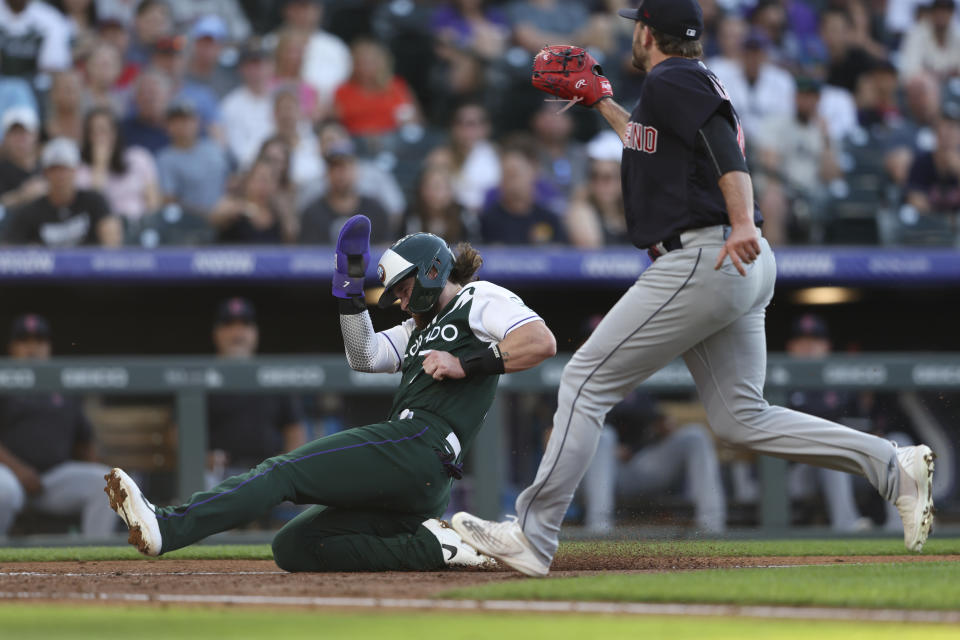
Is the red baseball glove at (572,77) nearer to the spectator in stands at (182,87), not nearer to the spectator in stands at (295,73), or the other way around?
the spectator in stands at (182,87)

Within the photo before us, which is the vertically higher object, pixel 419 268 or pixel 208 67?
pixel 419 268

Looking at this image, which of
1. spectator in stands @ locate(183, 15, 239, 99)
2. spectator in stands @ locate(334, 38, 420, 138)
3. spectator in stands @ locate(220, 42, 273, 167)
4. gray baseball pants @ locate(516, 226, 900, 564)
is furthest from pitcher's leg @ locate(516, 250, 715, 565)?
spectator in stands @ locate(183, 15, 239, 99)

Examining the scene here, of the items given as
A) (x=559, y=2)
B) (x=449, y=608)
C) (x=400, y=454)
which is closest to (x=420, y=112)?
(x=559, y=2)

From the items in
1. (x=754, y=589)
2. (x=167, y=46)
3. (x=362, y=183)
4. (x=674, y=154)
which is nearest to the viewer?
(x=754, y=589)

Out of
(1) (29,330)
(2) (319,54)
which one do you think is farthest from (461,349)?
(2) (319,54)

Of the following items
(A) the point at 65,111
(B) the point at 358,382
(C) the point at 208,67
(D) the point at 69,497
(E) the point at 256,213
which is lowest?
(D) the point at 69,497

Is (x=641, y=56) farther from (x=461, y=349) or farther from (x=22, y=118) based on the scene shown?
(x=22, y=118)
